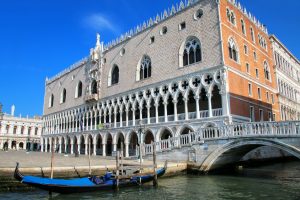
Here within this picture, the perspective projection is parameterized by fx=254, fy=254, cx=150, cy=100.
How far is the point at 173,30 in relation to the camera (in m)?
19.1

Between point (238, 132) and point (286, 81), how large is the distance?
1712 centimetres

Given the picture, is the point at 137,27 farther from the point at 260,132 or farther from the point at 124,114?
the point at 260,132

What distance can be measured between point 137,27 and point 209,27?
7842mm

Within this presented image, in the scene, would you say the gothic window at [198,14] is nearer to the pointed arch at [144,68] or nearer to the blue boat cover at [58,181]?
the pointed arch at [144,68]

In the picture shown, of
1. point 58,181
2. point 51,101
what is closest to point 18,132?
point 51,101

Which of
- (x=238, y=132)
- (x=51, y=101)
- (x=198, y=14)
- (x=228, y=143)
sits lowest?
(x=228, y=143)

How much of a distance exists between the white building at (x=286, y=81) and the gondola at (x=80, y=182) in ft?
58.8

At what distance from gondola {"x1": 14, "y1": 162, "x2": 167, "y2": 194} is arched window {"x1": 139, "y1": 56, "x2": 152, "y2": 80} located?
11979mm

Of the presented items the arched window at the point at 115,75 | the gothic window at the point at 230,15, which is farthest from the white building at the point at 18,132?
the gothic window at the point at 230,15

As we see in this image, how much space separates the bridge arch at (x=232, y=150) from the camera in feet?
33.5

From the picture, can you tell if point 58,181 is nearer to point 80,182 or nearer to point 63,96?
point 80,182

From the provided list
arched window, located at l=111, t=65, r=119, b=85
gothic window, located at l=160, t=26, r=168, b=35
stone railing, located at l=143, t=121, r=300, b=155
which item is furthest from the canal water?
arched window, located at l=111, t=65, r=119, b=85

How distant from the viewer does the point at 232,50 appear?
1695 centimetres

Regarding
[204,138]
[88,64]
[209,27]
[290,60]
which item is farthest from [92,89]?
[290,60]
